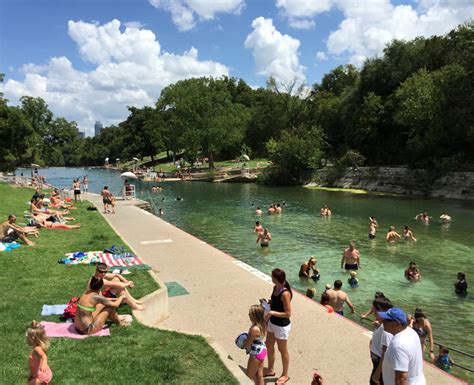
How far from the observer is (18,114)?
5325cm

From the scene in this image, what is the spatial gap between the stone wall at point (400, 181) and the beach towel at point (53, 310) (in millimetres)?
40963

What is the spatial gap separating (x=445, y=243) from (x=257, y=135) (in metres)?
72.5

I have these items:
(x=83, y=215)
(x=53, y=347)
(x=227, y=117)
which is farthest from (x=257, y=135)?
(x=53, y=347)

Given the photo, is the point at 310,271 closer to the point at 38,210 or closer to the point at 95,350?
the point at 95,350

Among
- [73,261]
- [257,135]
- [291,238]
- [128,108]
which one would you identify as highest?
[128,108]

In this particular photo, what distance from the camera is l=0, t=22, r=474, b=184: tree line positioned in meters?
45.2

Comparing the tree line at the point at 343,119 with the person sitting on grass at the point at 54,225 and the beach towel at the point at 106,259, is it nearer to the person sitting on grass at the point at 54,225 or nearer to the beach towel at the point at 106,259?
the person sitting on grass at the point at 54,225

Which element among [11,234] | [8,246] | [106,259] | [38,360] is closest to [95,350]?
[38,360]

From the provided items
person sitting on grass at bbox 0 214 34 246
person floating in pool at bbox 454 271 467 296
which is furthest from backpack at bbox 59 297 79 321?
person floating in pool at bbox 454 271 467 296

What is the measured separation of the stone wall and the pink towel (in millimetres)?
41039

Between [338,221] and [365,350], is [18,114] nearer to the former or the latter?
[338,221]

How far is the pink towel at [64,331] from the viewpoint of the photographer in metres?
7.67

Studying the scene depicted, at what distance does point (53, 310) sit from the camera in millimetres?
8805

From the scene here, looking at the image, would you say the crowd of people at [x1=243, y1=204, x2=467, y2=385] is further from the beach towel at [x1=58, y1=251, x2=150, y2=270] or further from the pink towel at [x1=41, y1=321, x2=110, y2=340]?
the beach towel at [x1=58, y1=251, x2=150, y2=270]
